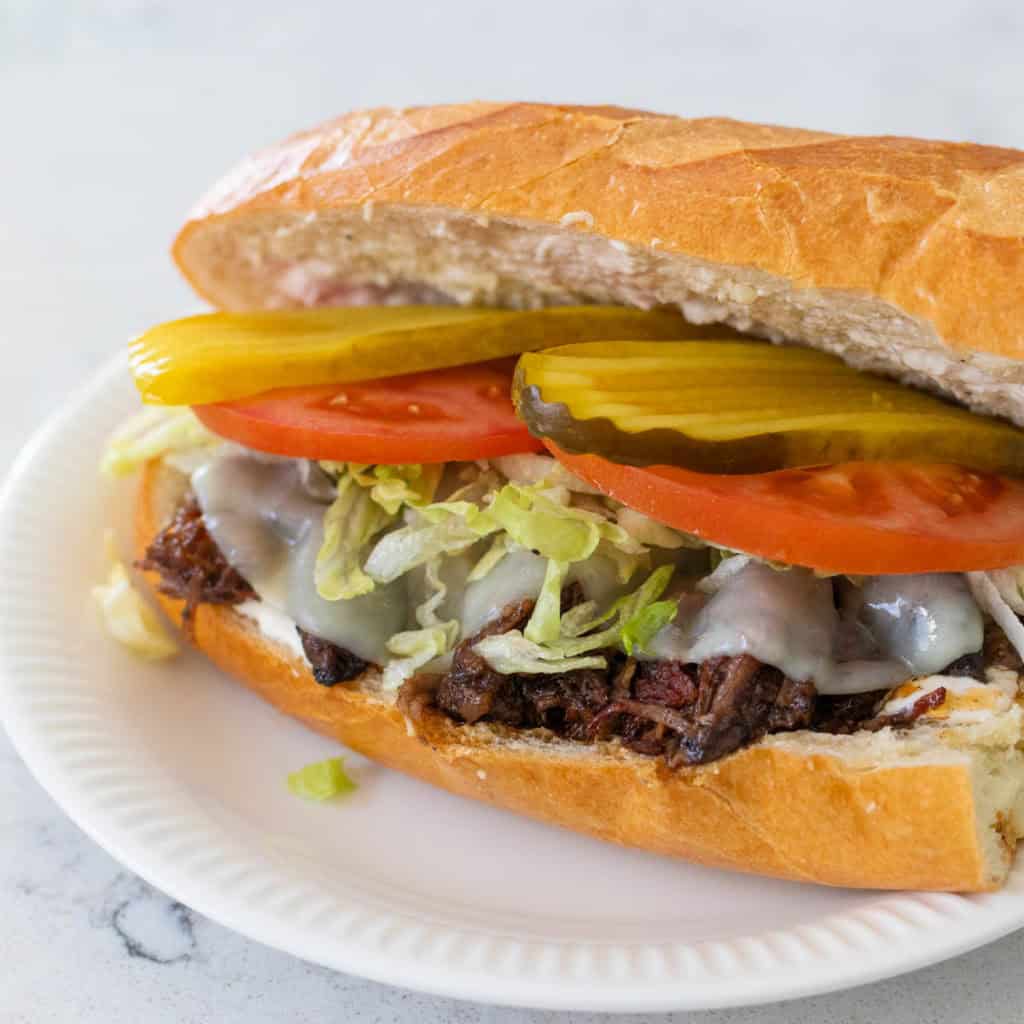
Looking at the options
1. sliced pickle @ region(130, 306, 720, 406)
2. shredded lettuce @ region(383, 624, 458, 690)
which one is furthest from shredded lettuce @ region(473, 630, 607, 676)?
sliced pickle @ region(130, 306, 720, 406)

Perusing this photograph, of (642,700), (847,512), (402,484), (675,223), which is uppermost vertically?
(675,223)

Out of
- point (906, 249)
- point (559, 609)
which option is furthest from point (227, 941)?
point (906, 249)

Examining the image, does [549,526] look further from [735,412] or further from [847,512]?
[847,512]

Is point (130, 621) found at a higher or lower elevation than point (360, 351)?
lower

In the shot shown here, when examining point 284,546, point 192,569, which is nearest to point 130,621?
point 192,569

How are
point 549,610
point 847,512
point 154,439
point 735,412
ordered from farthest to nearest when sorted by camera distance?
point 154,439 → point 549,610 → point 735,412 → point 847,512

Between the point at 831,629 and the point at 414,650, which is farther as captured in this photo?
the point at 414,650
